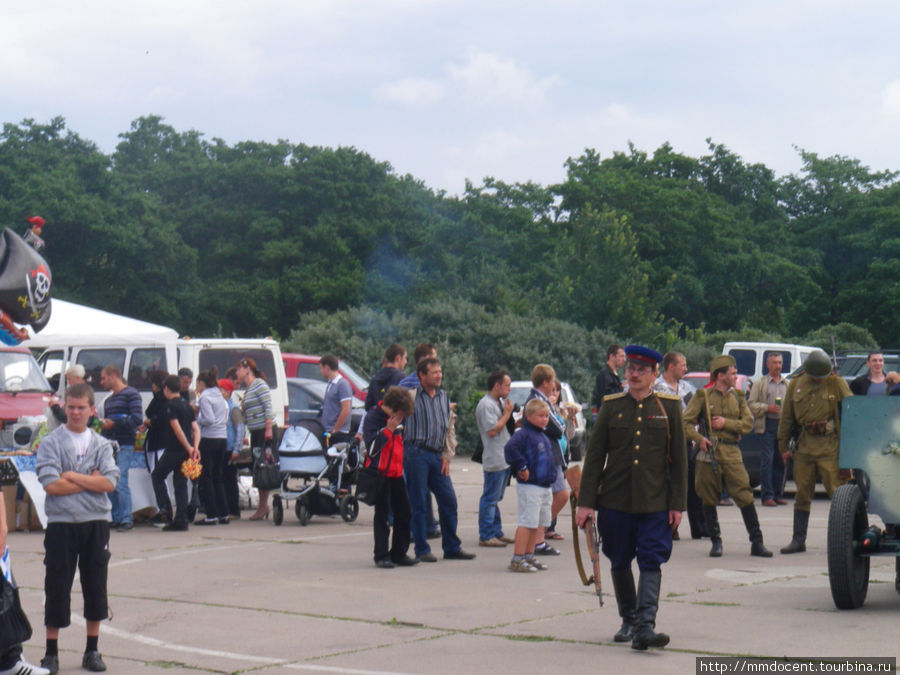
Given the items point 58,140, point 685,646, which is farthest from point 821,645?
point 58,140

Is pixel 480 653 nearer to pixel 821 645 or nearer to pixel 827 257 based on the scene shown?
pixel 821 645

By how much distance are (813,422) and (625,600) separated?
4408 mm

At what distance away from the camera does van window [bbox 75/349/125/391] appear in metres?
18.5

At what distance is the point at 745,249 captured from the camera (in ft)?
218

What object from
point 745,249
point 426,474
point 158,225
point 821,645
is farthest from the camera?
point 745,249

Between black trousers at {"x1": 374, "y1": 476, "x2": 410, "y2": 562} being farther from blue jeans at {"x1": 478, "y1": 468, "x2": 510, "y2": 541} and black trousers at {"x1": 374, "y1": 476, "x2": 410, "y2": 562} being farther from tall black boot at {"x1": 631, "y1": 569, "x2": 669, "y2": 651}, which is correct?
tall black boot at {"x1": 631, "y1": 569, "x2": 669, "y2": 651}

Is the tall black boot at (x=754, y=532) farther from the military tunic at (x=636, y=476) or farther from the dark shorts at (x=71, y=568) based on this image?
the dark shorts at (x=71, y=568)

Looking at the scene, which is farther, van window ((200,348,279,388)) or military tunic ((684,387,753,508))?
van window ((200,348,279,388))

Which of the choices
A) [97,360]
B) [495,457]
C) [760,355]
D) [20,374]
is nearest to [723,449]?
[495,457]

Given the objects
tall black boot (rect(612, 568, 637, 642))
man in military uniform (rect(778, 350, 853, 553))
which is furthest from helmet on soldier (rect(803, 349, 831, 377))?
tall black boot (rect(612, 568, 637, 642))

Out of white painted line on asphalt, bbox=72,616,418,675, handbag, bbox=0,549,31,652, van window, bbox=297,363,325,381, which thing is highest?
van window, bbox=297,363,325,381

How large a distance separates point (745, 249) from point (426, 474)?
5762 centimetres

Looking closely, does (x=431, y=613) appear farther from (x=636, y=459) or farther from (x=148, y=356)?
(x=148, y=356)

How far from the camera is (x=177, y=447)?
1422 centimetres
